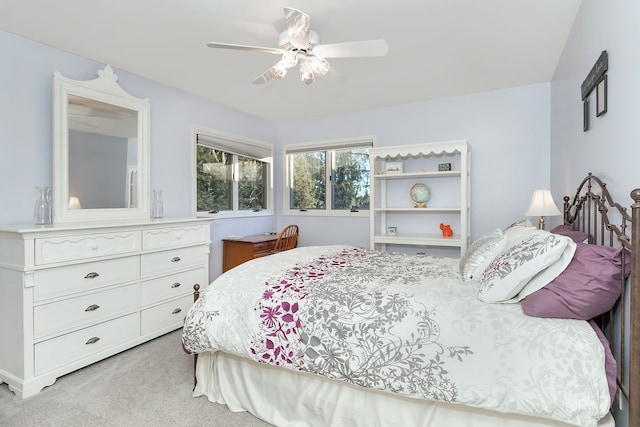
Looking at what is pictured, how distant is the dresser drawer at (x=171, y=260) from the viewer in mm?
2800

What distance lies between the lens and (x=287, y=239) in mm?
4395

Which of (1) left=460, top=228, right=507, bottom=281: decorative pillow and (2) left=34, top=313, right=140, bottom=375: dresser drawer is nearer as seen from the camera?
(1) left=460, top=228, right=507, bottom=281: decorative pillow

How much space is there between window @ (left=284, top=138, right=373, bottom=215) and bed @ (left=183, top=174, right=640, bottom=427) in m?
2.55

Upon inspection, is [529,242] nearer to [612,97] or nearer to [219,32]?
[612,97]

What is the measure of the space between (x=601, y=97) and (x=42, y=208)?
3.53m

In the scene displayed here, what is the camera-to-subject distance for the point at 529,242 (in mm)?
1554

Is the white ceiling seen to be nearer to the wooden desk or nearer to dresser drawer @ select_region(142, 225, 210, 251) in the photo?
dresser drawer @ select_region(142, 225, 210, 251)

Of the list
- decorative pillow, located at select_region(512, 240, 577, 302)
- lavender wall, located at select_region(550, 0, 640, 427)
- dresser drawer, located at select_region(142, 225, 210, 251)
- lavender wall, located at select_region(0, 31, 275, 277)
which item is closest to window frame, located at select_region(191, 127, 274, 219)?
lavender wall, located at select_region(0, 31, 275, 277)

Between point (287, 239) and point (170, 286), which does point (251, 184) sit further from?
point (170, 286)

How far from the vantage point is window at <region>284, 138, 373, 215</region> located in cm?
448

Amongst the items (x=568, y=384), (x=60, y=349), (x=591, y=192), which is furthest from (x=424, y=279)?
(x=60, y=349)

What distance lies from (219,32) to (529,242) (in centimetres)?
235

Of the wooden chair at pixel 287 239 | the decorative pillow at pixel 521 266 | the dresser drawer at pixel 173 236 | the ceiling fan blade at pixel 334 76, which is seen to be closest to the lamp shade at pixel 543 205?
the decorative pillow at pixel 521 266

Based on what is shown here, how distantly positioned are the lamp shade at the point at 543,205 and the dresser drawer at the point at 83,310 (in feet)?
10.8
